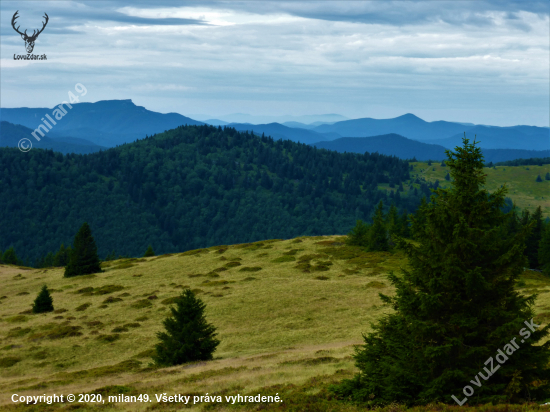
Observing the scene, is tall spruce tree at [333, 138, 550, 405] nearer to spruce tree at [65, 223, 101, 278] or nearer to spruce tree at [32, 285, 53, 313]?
spruce tree at [32, 285, 53, 313]

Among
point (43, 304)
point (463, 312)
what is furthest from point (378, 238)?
point (463, 312)

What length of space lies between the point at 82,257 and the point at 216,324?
139 ft

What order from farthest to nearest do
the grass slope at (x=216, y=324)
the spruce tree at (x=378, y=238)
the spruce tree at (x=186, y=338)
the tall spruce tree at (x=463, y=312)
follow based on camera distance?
the spruce tree at (x=378, y=238) < the spruce tree at (x=186, y=338) < the grass slope at (x=216, y=324) < the tall spruce tree at (x=463, y=312)

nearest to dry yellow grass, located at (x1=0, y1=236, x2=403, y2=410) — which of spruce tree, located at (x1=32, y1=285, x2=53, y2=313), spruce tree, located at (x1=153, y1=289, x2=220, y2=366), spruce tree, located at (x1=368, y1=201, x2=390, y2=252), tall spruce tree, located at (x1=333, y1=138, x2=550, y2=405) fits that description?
spruce tree, located at (x1=32, y1=285, x2=53, y2=313)

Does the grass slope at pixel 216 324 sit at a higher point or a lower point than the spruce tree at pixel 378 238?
lower

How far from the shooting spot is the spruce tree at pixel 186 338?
97.7ft

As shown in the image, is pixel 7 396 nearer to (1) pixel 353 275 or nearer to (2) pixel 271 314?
(2) pixel 271 314

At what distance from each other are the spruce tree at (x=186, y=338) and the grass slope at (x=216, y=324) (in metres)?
1.51

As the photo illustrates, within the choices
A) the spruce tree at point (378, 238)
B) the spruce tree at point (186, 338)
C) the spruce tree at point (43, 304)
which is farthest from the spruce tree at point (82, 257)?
the spruce tree at point (186, 338)

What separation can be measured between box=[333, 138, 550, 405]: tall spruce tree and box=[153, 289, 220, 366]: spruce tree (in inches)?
702

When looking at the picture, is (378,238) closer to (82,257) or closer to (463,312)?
(82,257)

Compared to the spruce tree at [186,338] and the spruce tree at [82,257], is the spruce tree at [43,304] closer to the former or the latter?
the spruce tree at [82,257]

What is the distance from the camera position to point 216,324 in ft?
137

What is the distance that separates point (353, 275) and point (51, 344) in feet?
118
